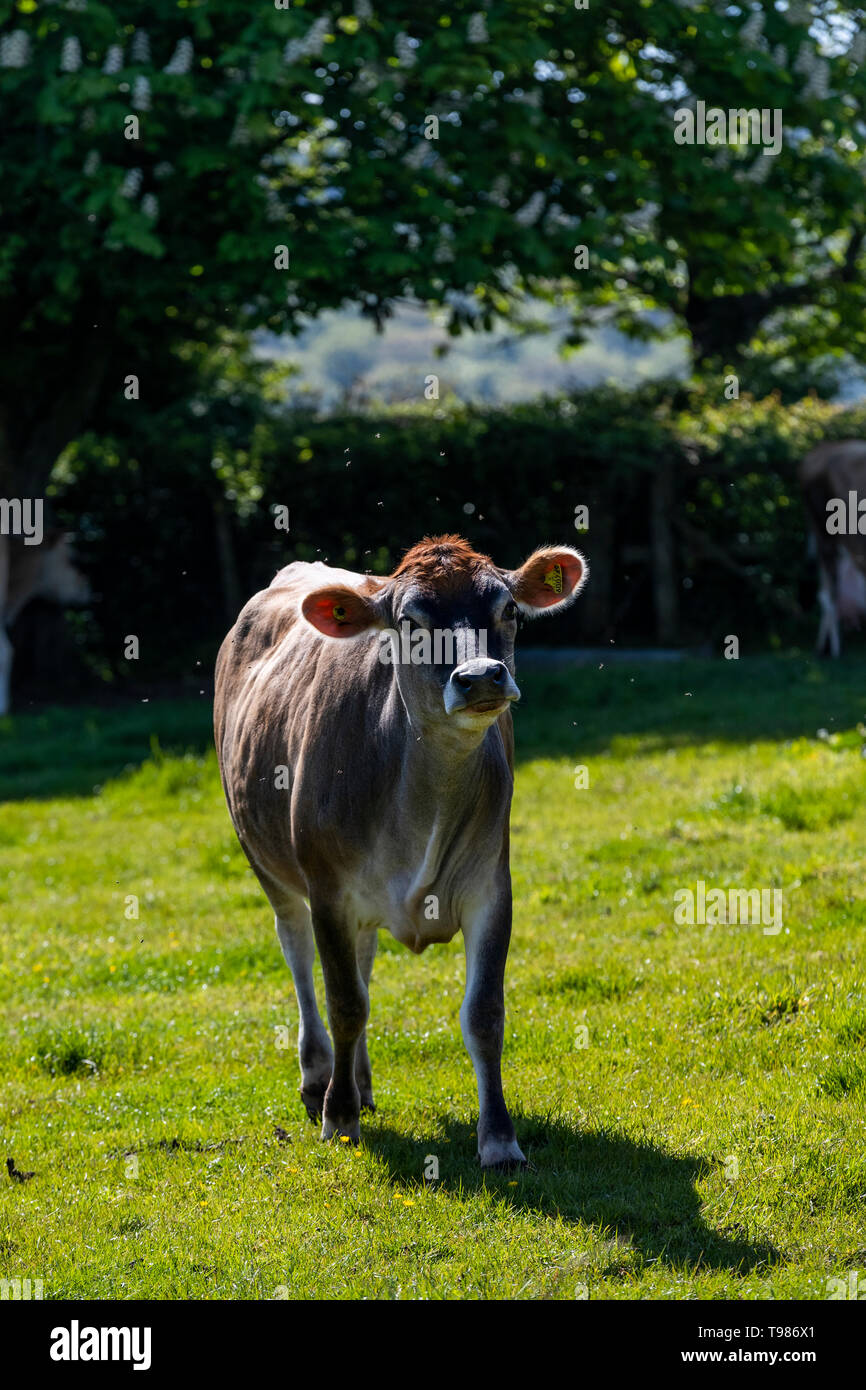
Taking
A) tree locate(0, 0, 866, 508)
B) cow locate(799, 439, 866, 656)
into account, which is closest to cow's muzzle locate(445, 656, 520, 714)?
tree locate(0, 0, 866, 508)

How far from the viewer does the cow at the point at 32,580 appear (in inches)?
678

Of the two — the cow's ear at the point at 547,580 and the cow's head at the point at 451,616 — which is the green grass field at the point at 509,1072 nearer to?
the cow's head at the point at 451,616

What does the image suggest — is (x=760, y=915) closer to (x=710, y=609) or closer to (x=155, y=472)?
(x=710, y=609)

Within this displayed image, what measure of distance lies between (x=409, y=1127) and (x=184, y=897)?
3.95 m

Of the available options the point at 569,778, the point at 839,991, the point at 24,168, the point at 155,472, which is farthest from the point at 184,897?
the point at 155,472

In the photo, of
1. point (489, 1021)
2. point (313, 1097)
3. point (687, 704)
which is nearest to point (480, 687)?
point (489, 1021)

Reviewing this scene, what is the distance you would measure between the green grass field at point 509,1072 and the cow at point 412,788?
A: 1.34 ft

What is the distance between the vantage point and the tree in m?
14.2

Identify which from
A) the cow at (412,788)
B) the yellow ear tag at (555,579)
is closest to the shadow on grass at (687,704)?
the cow at (412,788)

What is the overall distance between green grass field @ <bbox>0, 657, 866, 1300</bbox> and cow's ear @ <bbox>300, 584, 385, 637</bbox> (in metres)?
1.81

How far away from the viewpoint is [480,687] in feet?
14.8

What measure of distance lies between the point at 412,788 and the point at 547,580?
84cm

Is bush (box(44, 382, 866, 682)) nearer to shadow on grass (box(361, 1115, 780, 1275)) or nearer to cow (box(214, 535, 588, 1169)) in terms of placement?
cow (box(214, 535, 588, 1169))
